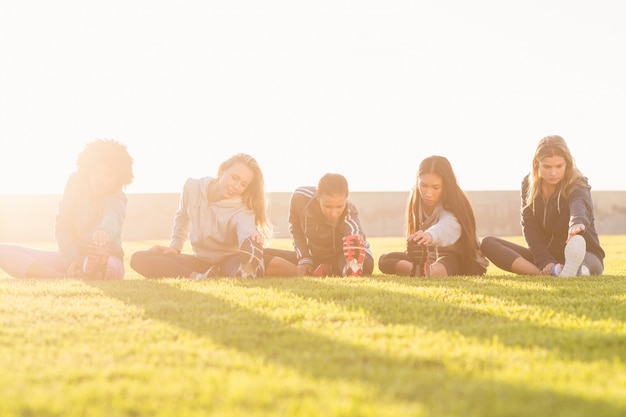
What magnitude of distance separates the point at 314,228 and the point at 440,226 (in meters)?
1.10

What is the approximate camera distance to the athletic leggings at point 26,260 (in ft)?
15.6

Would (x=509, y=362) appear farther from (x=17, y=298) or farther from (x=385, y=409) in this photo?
(x=17, y=298)

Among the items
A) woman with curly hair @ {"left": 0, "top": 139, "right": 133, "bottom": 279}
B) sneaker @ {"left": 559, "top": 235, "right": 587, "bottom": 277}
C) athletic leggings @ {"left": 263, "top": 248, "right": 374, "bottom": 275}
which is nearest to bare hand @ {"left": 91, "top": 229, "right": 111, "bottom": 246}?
woman with curly hair @ {"left": 0, "top": 139, "right": 133, "bottom": 279}

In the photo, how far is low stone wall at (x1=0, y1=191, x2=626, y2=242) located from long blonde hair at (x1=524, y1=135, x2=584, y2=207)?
12.9 m

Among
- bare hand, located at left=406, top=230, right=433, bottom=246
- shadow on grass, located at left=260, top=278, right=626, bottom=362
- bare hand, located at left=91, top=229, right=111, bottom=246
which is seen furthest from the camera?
bare hand, located at left=406, top=230, right=433, bottom=246

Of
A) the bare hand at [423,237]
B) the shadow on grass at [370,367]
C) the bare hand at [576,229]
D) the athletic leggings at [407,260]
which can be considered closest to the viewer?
the shadow on grass at [370,367]

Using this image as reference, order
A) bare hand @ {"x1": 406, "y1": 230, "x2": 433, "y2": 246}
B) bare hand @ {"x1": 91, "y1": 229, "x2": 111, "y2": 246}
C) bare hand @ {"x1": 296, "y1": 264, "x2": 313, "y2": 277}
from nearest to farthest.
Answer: bare hand @ {"x1": 91, "y1": 229, "x2": 111, "y2": 246} → bare hand @ {"x1": 406, "y1": 230, "x2": 433, "y2": 246} → bare hand @ {"x1": 296, "y1": 264, "x2": 313, "y2": 277}

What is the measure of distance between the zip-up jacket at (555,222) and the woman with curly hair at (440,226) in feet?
1.47

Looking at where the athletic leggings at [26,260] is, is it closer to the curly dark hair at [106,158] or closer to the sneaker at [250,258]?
the curly dark hair at [106,158]

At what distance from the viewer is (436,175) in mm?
4895

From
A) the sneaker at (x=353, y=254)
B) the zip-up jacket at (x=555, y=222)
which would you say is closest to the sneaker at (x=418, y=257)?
the sneaker at (x=353, y=254)

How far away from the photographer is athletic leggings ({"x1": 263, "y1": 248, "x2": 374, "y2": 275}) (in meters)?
5.15

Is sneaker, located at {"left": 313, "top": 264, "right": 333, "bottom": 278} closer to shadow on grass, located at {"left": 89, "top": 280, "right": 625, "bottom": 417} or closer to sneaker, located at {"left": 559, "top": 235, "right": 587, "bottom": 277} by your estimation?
sneaker, located at {"left": 559, "top": 235, "right": 587, "bottom": 277}

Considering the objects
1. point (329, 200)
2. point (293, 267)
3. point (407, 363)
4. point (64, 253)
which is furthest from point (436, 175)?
point (407, 363)
